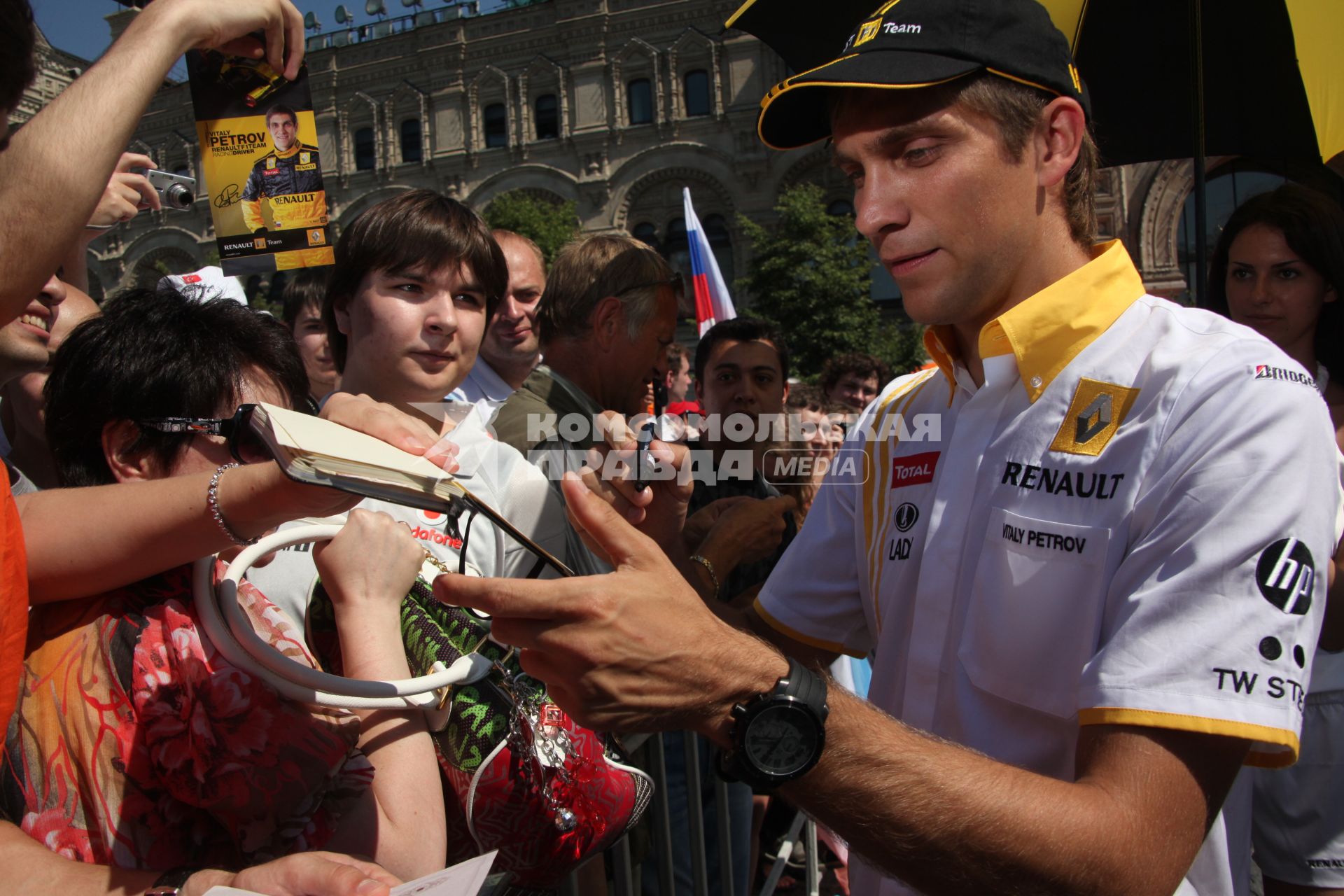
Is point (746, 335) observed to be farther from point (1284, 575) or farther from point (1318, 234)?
point (1284, 575)

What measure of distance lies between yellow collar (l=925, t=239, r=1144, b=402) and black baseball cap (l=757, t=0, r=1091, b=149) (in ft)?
1.15

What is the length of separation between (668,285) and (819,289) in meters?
26.9

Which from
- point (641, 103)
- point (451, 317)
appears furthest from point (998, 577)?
point (641, 103)

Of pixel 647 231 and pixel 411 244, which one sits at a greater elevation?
pixel 647 231

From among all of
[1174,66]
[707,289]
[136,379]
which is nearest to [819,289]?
[707,289]

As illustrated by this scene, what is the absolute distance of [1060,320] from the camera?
5.45ft

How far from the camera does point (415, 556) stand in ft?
5.25

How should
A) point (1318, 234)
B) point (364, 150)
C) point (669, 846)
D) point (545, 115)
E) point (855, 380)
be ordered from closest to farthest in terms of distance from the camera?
point (669, 846) < point (1318, 234) < point (855, 380) < point (545, 115) < point (364, 150)

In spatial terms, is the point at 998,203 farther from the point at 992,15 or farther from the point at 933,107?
the point at 992,15

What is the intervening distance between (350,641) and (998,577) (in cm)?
111

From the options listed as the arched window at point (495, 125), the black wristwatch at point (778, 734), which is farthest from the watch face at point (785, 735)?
the arched window at point (495, 125)

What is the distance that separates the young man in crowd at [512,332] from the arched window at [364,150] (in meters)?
36.5

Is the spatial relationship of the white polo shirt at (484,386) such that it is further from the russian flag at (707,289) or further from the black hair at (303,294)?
the russian flag at (707,289)

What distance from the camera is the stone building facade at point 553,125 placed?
3306 cm
